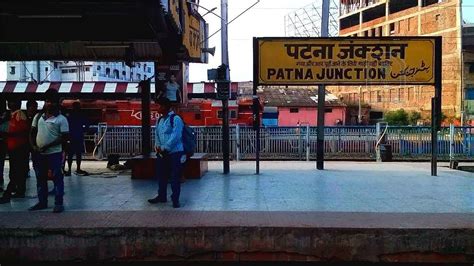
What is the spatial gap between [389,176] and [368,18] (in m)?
80.0

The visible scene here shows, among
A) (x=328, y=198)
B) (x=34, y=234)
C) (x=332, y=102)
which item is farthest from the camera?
(x=332, y=102)

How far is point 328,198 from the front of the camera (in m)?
9.34

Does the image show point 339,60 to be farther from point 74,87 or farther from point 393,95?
point 393,95

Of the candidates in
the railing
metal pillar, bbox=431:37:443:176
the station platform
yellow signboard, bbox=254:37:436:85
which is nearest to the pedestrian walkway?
the station platform

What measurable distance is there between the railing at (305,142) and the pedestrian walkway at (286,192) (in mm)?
7221

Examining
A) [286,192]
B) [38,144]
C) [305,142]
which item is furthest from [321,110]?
[38,144]

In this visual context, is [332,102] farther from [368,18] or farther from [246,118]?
[368,18]

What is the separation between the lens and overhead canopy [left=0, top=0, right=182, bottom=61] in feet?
29.7

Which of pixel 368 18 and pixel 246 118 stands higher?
pixel 368 18

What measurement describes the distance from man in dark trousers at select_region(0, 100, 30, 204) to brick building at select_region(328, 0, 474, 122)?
5507 cm

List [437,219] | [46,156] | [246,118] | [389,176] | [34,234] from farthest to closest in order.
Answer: [246,118], [389,176], [46,156], [437,219], [34,234]

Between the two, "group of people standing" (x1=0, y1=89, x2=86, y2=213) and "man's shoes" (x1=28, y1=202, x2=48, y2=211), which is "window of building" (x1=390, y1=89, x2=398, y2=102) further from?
"man's shoes" (x1=28, y1=202, x2=48, y2=211)

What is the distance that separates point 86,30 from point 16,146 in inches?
153

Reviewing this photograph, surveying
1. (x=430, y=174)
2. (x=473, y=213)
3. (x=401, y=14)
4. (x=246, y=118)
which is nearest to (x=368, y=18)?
(x=401, y=14)
